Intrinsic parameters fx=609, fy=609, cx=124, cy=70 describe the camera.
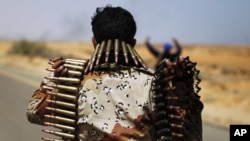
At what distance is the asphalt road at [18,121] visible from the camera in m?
10.2

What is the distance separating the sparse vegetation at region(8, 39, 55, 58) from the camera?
42612 millimetres

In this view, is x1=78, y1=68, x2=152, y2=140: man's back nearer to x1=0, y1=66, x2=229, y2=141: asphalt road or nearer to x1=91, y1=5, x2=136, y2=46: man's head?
x1=91, y1=5, x2=136, y2=46: man's head

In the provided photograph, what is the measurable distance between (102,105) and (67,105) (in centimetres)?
18

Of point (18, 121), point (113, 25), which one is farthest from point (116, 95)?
point (18, 121)

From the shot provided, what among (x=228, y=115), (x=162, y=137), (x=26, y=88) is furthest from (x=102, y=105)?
(x=26, y=88)

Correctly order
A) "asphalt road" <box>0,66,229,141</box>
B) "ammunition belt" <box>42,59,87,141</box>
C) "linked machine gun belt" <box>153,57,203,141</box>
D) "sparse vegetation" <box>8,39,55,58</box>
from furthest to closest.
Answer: "sparse vegetation" <box>8,39,55,58</box>, "asphalt road" <box>0,66,229,141</box>, "ammunition belt" <box>42,59,87,141</box>, "linked machine gun belt" <box>153,57,203,141</box>

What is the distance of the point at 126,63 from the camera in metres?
3.16

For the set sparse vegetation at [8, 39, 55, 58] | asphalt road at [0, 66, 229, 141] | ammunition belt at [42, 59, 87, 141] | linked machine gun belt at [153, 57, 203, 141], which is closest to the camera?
linked machine gun belt at [153, 57, 203, 141]

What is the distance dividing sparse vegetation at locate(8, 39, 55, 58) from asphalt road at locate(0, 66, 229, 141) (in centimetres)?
2282

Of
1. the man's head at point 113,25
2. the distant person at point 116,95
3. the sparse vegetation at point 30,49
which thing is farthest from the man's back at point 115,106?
the sparse vegetation at point 30,49

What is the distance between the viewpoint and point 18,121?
11.7m

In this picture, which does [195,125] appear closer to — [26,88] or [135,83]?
[135,83]

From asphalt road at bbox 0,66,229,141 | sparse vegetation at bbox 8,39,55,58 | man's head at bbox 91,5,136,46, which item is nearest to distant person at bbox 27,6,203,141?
man's head at bbox 91,5,136,46

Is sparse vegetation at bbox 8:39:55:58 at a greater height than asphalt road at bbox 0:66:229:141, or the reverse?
sparse vegetation at bbox 8:39:55:58
